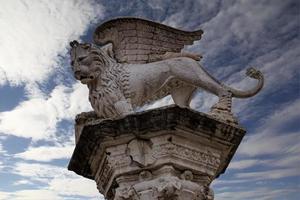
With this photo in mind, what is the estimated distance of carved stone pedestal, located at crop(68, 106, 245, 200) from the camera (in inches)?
208

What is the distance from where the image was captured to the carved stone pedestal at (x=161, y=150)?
5.29 metres

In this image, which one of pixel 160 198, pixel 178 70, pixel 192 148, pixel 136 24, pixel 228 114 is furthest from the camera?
pixel 136 24

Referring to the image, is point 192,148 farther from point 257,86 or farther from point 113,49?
point 113,49

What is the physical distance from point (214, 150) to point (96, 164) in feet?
4.94

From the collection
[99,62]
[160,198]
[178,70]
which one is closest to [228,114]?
[178,70]

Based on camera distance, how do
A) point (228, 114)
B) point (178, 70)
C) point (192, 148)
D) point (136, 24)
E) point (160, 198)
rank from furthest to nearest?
point (136, 24) → point (178, 70) → point (228, 114) → point (192, 148) → point (160, 198)

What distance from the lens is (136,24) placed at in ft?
22.1

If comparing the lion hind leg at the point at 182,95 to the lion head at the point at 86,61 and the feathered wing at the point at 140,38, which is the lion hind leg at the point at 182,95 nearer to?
the feathered wing at the point at 140,38

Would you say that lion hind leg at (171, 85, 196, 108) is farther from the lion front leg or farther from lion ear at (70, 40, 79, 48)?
lion ear at (70, 40, 79, 48)

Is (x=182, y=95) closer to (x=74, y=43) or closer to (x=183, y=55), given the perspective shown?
(x=183, y=55)

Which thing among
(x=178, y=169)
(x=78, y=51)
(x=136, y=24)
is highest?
(x=136, y=24)

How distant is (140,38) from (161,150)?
200 cm

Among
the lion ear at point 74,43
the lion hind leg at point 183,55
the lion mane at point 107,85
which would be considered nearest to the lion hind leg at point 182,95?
the lion hind leg at point 183,55

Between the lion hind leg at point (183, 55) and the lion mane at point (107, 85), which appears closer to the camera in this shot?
the lion mane at point (107, 85)
